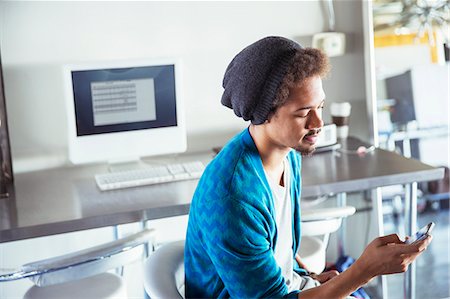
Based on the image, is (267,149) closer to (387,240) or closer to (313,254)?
(387,240)

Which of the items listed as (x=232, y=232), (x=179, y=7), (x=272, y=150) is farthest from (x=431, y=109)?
(x=232, y=232)

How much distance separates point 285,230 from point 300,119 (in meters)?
0.29

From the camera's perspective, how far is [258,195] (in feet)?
4.70

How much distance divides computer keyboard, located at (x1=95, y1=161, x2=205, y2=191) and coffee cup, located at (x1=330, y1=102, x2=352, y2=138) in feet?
2.05

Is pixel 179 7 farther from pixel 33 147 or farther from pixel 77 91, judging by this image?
pixel 33 147

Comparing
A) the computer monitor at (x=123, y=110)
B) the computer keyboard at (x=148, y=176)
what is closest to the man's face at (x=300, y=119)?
the computer keyboard at (x=148, y=176)

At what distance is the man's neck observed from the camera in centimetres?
152

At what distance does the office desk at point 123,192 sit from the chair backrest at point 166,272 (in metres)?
0.45

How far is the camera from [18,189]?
237cm

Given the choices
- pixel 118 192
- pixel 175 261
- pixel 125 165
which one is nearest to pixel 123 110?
pixel 125 165

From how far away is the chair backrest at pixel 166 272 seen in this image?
1.45 m

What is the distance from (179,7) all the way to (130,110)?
46cm

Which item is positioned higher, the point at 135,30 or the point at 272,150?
the point at 135,30

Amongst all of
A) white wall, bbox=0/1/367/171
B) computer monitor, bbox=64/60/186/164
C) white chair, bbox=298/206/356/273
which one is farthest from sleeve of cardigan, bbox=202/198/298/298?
white wall, bbox=0/1/367/171
